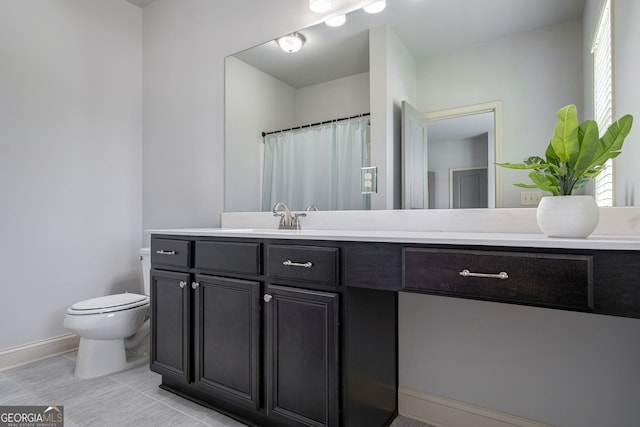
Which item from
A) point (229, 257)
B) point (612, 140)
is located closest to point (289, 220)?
point (229, 257)

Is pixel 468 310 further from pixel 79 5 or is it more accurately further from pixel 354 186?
pixel 79 5

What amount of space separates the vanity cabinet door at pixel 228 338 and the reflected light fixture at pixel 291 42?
4.77 ft

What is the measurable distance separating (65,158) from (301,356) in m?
2.30

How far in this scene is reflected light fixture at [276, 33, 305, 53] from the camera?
2.11m

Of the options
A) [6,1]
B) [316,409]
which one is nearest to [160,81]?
[6,1]

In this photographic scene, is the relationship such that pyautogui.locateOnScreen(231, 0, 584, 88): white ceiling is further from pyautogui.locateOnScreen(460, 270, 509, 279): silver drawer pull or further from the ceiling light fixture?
pyautogui.locateOnScreen(460, 270, 509, 279): silver drawer pull

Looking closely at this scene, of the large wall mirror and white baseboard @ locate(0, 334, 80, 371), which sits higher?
the large wall mirror

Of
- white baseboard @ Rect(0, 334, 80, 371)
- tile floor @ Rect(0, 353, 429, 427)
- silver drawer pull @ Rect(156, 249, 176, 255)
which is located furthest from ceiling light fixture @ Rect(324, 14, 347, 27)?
white baseboard @ Rect(0, 334, 80, 371)

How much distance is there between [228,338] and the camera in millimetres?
1561

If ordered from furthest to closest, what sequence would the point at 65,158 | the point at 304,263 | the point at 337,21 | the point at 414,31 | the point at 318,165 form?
the point at 65,158, the point at 318,165, the point at 337,21, the point at 414,31, the point at 304,263

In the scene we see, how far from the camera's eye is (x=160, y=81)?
9.33 ft

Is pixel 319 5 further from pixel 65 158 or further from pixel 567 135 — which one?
pixel 65 158

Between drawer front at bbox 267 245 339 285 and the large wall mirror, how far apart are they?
60 centimetres

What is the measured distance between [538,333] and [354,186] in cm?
107
